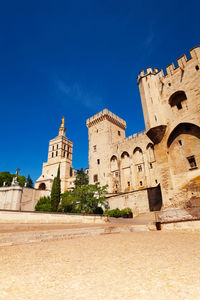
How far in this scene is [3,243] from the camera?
5.25 metres

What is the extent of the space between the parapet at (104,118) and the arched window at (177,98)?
23.6 meters

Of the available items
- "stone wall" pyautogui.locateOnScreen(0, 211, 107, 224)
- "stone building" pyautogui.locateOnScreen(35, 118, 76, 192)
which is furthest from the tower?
"stone wall" pyautogui.locateOnScreen(0, 211, 107, 224)

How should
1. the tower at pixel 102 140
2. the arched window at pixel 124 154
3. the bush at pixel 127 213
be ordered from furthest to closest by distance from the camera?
the tower at pixel 102 140
the arched window at pixel 124 154
the bush at pixel 127 213

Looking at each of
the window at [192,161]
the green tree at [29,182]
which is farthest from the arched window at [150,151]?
the green tree at [29,182]

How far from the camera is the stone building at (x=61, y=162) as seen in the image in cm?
5109

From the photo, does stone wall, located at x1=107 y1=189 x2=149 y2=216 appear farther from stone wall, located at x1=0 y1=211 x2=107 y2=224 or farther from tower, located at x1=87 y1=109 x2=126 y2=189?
stone wall, located at x1=0 y1=211 x2=107 y2=224

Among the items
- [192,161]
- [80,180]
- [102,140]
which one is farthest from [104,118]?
[192,161]

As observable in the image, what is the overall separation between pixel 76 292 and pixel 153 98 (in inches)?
637

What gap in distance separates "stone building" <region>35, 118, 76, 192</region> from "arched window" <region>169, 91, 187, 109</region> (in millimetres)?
41030

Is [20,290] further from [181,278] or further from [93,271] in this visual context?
[181,278]

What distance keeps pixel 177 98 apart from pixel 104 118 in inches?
944

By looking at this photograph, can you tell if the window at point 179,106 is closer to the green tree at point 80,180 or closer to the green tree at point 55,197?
the green tree at point 55,197

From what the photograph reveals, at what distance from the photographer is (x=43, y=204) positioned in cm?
3566

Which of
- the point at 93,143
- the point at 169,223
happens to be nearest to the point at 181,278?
the point at 169,223
